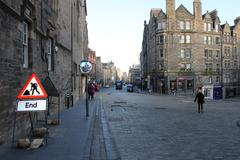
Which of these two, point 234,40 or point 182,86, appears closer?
point 182,86

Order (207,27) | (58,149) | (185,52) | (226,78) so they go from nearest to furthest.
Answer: (58,149)
(185,52)
(207,27)
(226,78)

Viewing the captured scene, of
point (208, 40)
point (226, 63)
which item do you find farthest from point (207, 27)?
point (226, 63)

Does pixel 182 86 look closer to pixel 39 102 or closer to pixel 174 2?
pixel 174 2

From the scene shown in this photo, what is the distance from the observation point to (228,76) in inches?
3063

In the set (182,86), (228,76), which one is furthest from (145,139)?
(228,76)

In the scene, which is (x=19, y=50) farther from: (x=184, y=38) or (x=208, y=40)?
(x=208, y=40)

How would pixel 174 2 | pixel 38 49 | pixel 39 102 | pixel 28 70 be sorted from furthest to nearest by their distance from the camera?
pixel 174 2 → pixel 38 49 → pixel 28 70 → pixel 39 102

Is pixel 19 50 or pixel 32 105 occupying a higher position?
pixel 19 50

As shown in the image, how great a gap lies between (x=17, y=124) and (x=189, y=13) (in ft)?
215

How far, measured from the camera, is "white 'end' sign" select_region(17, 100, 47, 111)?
31.6ft

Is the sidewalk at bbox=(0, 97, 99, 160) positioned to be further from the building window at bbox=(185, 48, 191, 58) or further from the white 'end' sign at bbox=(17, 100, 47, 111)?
the building window at bbox=(185, 48, 191, 58)

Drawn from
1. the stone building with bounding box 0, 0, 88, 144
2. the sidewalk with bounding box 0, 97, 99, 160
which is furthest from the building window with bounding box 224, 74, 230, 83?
the sidewalk with bounding box 0, 97, 99, 160

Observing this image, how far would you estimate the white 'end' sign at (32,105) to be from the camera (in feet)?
31.6

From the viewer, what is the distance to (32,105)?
9.69 m
